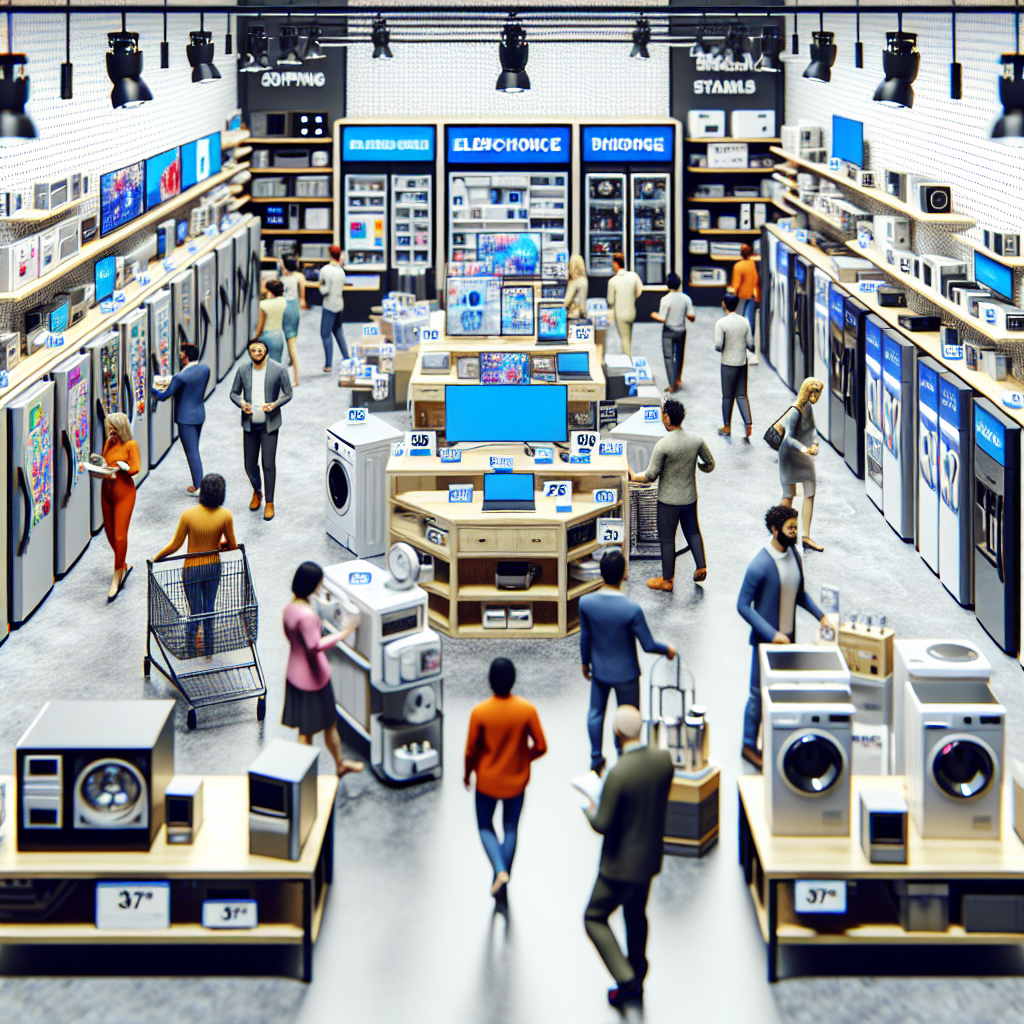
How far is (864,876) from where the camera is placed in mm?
5383

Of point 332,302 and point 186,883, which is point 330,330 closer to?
point 332,302

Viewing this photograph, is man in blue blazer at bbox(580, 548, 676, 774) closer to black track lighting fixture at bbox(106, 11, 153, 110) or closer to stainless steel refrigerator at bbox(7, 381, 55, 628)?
stainless steel refrigerator at bbox(7, 381, 55, 628)

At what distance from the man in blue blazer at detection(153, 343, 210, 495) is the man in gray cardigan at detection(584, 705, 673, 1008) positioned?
6758 mm

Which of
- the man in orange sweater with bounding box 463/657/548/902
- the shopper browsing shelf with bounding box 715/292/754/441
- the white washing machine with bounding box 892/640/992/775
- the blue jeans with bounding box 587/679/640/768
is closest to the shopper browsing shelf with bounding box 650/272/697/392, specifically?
the shopper browsing shelf with bounding box 715/292/754/441

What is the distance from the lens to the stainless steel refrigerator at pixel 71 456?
953 cm

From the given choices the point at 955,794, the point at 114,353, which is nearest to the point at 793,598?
the point at 955,794

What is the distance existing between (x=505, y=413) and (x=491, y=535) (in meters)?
1.14

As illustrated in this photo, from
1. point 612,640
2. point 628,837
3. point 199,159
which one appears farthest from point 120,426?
point 199,159

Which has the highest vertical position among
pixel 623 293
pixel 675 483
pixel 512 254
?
pixel 512 254

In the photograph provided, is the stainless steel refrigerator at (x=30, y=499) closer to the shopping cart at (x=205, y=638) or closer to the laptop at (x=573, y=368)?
the shopping cart at (x=205, y=638)

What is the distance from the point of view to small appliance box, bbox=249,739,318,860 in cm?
541

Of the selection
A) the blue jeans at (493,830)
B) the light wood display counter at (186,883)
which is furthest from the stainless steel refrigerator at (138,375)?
the blue jeans at (493,830)

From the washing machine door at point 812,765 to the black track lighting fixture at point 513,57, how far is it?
655cm

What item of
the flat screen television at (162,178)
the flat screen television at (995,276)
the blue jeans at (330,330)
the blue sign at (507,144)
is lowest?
the blue jeans at (330,330)
